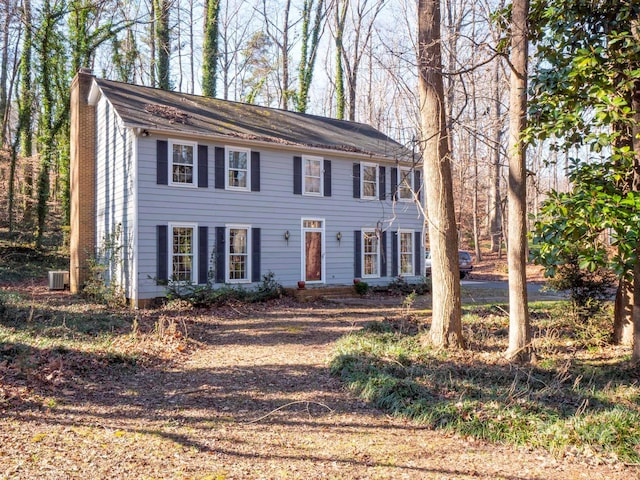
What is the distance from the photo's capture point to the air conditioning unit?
16.5 meters

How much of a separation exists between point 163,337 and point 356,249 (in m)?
9.38

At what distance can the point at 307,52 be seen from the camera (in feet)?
87.8

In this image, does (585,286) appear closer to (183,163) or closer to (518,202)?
Answer: (518,202)

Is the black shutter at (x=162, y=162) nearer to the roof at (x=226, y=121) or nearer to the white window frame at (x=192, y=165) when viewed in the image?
the white window frame at (x=192, y=165)

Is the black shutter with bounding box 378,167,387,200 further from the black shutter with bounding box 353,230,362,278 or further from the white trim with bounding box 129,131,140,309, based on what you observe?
the white trim with bounding box 129,131,140,309

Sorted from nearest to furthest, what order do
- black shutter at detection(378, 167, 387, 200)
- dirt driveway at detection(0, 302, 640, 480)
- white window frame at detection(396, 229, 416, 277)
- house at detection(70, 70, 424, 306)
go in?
1. dirt driveway at detection(0, 302, 640, 480)
2. house at detection(70, 70, 424, 306)
3. black shutter at detection(378, 167, 387, 200)
4. white window frame at detection(396, 229, 416, 277)

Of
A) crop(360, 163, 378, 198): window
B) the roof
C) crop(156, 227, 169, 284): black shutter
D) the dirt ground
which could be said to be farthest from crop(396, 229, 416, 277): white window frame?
the dirt ground

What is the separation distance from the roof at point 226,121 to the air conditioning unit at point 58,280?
20.6ft

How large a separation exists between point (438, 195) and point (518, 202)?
4.03ft

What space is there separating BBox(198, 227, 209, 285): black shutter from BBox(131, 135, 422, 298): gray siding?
15 centimetres

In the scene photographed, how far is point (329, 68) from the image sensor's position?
3123cm

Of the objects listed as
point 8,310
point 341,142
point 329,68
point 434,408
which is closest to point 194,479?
point 434,408

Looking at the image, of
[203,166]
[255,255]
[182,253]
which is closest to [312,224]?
[255,255]

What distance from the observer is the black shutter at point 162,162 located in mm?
13281
